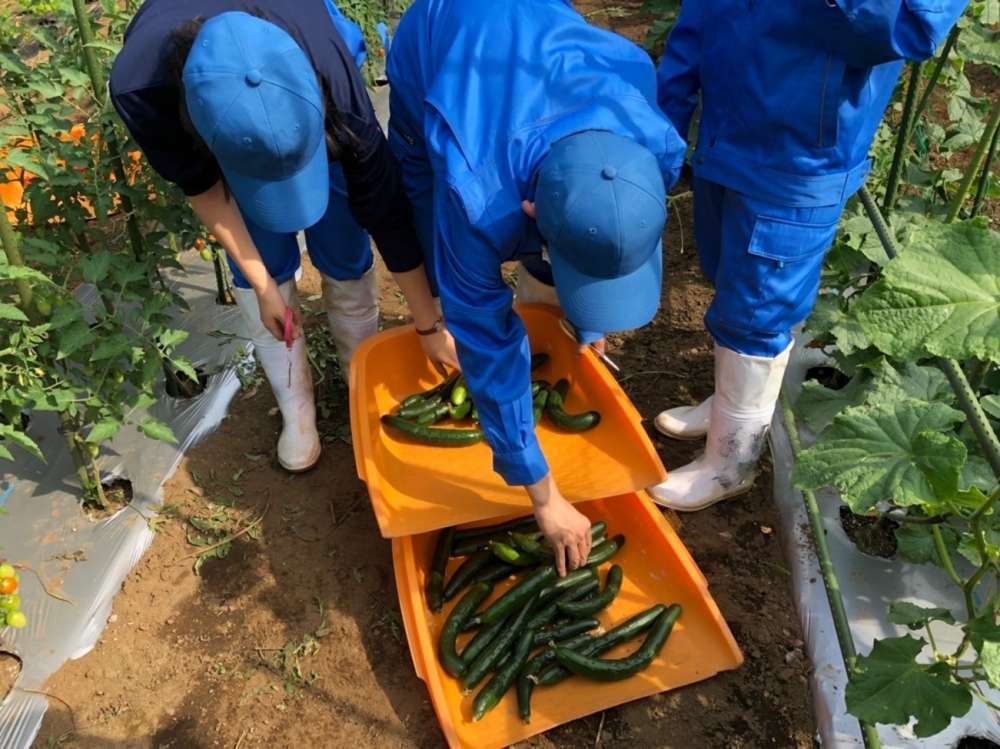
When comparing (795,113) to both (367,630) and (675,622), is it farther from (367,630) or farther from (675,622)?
(367,630)

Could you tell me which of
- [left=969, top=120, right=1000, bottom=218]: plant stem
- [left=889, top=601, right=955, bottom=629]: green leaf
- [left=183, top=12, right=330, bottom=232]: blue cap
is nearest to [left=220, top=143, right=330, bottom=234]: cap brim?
[left=183, top=12, right=330, bottom=232]: blue cap

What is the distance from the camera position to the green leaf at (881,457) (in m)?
1.76

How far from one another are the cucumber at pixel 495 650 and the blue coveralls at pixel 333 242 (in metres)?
1.43

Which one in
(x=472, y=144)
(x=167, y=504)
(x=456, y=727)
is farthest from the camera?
(x=167, y=504)

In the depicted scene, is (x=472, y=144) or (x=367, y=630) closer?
(x=472, y=144)

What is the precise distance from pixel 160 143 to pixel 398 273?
0.91 m

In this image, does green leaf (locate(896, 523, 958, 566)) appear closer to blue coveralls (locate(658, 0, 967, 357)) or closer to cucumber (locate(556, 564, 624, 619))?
blue coveralls (locate(658, 0, 967, 357))

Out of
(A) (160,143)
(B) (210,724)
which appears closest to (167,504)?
(B) (210,724)

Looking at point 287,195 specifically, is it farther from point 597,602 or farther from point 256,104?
point 597,602

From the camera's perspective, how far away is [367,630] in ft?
9.96

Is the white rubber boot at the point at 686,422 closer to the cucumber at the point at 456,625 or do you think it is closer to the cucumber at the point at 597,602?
the cucumber at the point at 597,602

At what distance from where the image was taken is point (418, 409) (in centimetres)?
338

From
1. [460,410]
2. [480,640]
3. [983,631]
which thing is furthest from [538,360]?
[983,631]

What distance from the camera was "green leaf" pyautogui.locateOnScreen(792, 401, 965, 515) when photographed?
176cm
